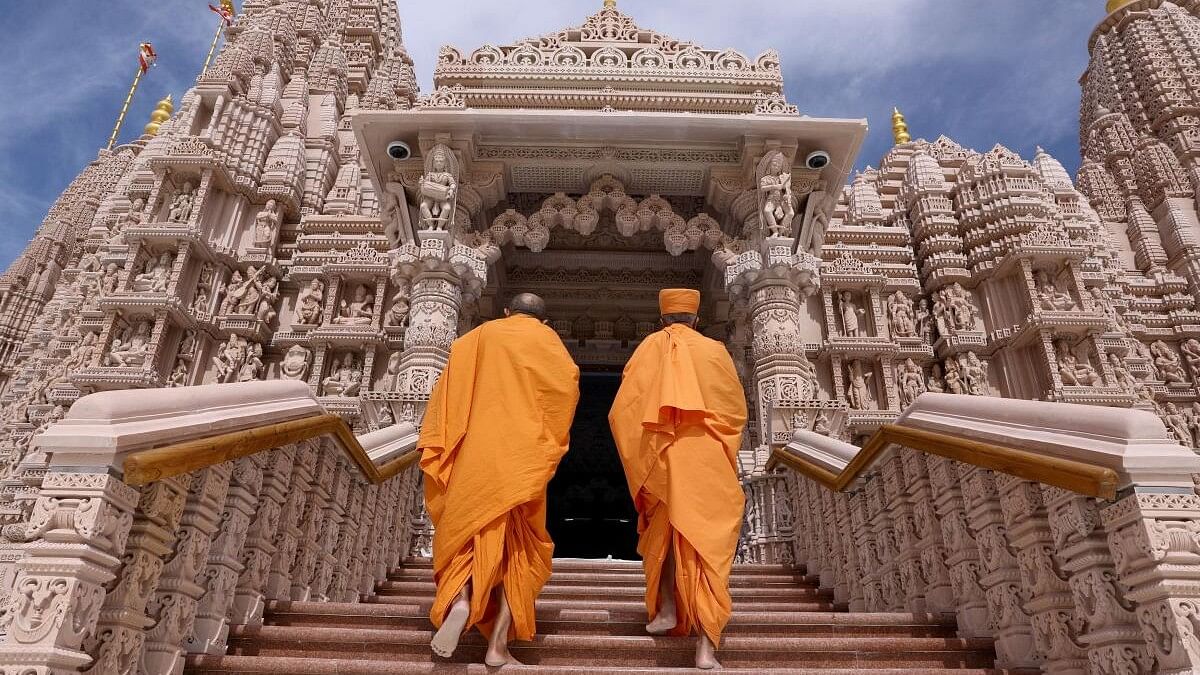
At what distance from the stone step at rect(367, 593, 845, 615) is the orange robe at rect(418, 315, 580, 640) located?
2.95ft

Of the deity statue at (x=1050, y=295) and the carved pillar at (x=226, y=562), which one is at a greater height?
the deity statue at (x=1050, y=295)

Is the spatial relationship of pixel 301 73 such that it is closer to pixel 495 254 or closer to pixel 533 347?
pixel 495 254

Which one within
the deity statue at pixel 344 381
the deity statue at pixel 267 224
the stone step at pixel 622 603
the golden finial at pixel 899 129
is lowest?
the stone step at pixel 622 603

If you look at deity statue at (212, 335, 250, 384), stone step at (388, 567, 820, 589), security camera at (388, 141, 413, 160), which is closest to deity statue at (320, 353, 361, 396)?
deity statue at (212, 335, 250, 384)

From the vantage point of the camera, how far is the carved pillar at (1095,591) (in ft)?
8.36

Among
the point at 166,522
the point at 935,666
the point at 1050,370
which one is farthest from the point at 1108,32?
the point at 166,522

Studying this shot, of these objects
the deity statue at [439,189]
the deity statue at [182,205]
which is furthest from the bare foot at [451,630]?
the deity statue at [182,205]

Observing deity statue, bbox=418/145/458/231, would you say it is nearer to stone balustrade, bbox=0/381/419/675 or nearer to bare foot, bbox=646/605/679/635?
stone balustrade, bbox=0/381/419/675

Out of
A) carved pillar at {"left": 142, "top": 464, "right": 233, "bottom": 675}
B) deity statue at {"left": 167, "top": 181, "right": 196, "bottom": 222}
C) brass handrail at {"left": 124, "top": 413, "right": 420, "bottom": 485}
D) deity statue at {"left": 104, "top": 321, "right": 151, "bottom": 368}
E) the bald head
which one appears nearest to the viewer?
brass handrail at {"left": 124, "top": 413, "right": 420, "bottom": 485}

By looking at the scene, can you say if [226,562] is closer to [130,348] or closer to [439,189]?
[439,189]

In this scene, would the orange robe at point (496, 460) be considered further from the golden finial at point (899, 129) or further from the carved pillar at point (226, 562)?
the golden finial at point (899, 129)

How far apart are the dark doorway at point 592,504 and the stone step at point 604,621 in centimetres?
798

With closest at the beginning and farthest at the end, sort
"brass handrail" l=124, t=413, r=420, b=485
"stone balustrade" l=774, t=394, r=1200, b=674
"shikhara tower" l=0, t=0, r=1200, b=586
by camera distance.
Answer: "stone balustrade" l=774, t=394, r=1200, b=674 → "brass handrail" l=124, t=413, r=420, b=485 → "shikhara tower" l=0, t=0, r=1200, b=586

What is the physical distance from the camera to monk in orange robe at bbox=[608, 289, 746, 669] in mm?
3395
